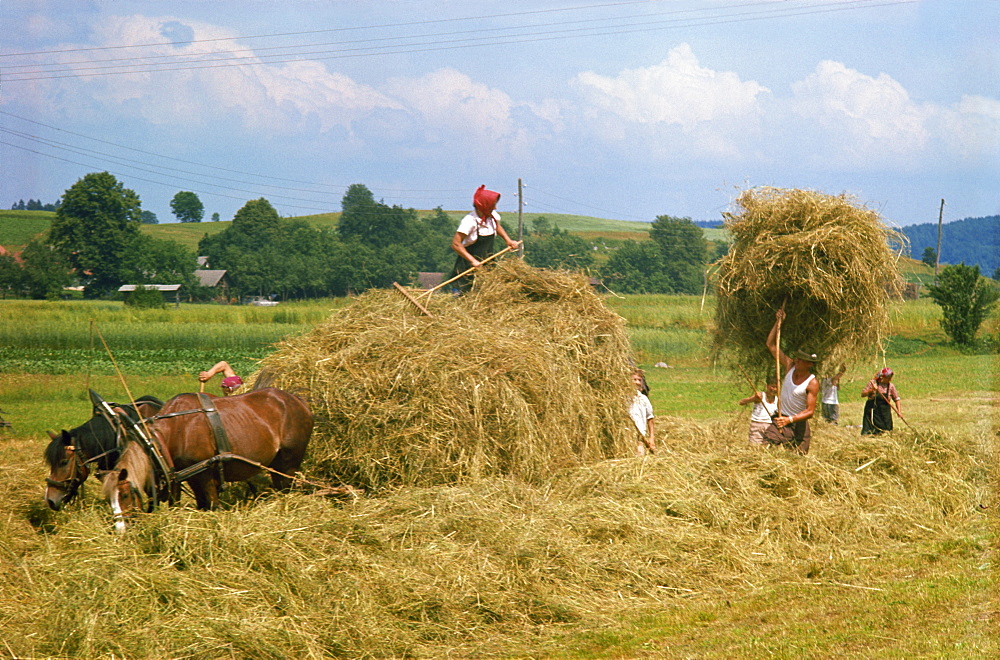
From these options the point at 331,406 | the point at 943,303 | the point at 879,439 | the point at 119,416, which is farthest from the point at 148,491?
the point at 943,303

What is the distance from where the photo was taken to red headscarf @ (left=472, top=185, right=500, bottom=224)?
32.3 ft

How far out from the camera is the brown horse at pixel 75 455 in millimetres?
6328

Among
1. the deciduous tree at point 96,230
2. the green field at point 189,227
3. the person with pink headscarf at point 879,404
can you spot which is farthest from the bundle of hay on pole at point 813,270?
the deciduous tree at point 96,230

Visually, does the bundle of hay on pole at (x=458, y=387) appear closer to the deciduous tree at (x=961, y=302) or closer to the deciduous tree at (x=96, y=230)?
the deciduous tree at (x=961, y=302)

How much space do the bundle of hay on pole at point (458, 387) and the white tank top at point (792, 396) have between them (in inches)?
65.2

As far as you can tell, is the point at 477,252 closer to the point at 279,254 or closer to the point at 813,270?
the point at 813,270

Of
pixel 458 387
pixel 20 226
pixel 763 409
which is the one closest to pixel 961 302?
pixel 763 409

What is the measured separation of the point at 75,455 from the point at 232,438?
1185mm

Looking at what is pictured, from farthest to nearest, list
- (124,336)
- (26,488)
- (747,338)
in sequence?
1. (124,336)
2. (747,338)
3. (26,488)

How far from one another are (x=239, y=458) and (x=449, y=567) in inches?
89.8

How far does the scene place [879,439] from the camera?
912cm

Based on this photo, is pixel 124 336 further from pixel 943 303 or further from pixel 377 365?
pixel 943 303

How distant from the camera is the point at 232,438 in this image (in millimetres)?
6910

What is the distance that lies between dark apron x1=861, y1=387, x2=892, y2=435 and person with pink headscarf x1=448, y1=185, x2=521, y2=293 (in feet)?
17.8
